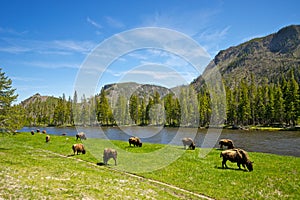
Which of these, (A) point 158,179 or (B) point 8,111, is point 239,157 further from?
(B) point 8,111

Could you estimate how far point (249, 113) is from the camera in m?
107

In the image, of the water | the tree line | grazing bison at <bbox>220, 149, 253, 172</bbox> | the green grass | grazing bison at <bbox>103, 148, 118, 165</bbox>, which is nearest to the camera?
the green grass

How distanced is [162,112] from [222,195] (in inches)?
4782

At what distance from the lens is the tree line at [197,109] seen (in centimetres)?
9744

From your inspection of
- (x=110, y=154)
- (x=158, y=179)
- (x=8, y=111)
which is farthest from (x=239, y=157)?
(x=8, y=111)

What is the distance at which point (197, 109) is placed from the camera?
11769 centimetres

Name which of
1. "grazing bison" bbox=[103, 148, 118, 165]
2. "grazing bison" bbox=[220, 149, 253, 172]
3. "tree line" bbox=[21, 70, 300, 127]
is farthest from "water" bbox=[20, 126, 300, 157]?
"grazing bison" bbox=[103, 148, 118, 165]

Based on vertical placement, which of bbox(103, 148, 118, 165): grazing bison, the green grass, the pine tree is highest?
the pine tree

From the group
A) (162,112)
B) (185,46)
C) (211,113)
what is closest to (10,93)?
(185,46)

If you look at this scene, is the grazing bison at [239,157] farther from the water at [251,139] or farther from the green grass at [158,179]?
the water at [251,139]

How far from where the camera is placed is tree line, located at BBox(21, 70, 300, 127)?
320ft

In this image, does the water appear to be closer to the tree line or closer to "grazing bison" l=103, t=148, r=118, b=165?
the tree line

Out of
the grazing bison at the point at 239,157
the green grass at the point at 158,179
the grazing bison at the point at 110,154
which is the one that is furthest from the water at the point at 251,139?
the grazing bison at the point at 110,154

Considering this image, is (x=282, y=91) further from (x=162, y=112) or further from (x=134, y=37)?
(x=134, y=37)
